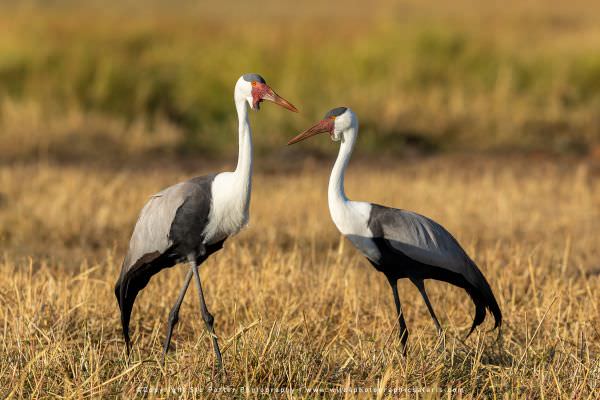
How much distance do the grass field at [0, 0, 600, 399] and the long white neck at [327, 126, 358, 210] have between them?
1.85ft

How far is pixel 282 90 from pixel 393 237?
1009 cm

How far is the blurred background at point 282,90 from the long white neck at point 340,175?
7.15 metres

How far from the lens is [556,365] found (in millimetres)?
4508

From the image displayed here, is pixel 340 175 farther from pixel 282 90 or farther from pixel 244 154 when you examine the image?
pixel 282 90

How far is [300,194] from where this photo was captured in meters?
9.65

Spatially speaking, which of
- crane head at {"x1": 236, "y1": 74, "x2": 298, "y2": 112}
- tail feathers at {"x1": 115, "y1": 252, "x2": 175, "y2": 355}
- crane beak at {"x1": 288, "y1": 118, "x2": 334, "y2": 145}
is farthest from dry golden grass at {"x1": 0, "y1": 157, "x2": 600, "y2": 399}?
crane head at {"x1": 236, "y1": 74, "x2": 298, "y2": 112}

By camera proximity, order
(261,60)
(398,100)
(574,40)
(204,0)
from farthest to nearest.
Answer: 1. (204,0)
2. (574,40)
3. (261,60)
4. (398,100)

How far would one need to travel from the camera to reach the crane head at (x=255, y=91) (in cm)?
465

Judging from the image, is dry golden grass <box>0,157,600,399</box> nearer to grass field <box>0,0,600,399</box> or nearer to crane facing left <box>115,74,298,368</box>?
grass field <box>0,0,600,399</box>

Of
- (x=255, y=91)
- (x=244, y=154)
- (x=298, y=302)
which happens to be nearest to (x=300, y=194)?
(x=298, y=302)

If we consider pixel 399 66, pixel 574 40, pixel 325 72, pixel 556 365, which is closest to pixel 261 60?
pixel 325 72

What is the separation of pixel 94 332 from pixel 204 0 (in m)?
35.0

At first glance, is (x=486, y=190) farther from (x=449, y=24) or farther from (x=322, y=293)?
A: (x=449, y=24)

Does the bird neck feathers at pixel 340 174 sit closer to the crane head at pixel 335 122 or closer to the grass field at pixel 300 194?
the crane head at pixel 335 122
